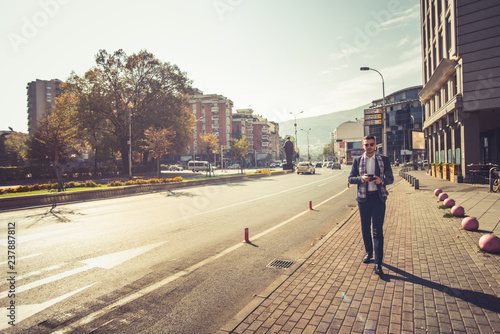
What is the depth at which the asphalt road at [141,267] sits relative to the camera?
11.0 feet

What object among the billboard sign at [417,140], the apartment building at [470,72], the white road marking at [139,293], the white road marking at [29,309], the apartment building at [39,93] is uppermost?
the apartment building at [39,93]

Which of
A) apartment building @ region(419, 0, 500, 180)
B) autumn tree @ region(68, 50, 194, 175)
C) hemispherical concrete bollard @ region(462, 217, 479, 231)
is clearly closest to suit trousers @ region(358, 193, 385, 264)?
hemispherical concrete bollard @ region(462, 217, 479, 231)

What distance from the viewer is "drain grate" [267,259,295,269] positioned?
16.7 ft

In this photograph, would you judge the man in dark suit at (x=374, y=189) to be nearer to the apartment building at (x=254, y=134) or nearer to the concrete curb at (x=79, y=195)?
the concrete curb at (x=79, y=195)

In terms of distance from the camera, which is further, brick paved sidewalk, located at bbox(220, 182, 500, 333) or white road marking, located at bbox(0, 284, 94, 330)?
white road marking, located at bbox(0, 284, 94, 330)

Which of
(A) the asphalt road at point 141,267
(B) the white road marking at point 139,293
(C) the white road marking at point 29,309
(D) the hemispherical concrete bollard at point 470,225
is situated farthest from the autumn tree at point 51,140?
(D) the hemispherical concrete bollard at point 470,225

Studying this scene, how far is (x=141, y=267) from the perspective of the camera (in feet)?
16.5

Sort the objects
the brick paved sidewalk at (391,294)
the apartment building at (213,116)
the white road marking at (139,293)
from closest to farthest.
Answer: the brick paved sidewalk at (391,294), the white road marking at (139,293), the apartment building at (213,116)

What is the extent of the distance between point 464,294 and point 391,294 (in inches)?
33.5

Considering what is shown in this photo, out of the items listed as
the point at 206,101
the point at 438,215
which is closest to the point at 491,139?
the point at 438,215

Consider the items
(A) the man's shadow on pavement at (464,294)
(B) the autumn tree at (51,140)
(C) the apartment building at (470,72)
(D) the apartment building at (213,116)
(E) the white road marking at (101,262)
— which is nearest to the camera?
(A) the man's shadow on pavement at (464,294)

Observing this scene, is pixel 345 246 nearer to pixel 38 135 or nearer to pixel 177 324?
pixel 177 324

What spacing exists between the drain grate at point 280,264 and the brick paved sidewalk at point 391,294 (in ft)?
1.09

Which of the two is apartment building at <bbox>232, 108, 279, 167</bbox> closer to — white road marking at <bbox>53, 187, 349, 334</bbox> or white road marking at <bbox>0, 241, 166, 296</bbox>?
white road marking at <bbox>0, 241, 166, 296</bbox>
